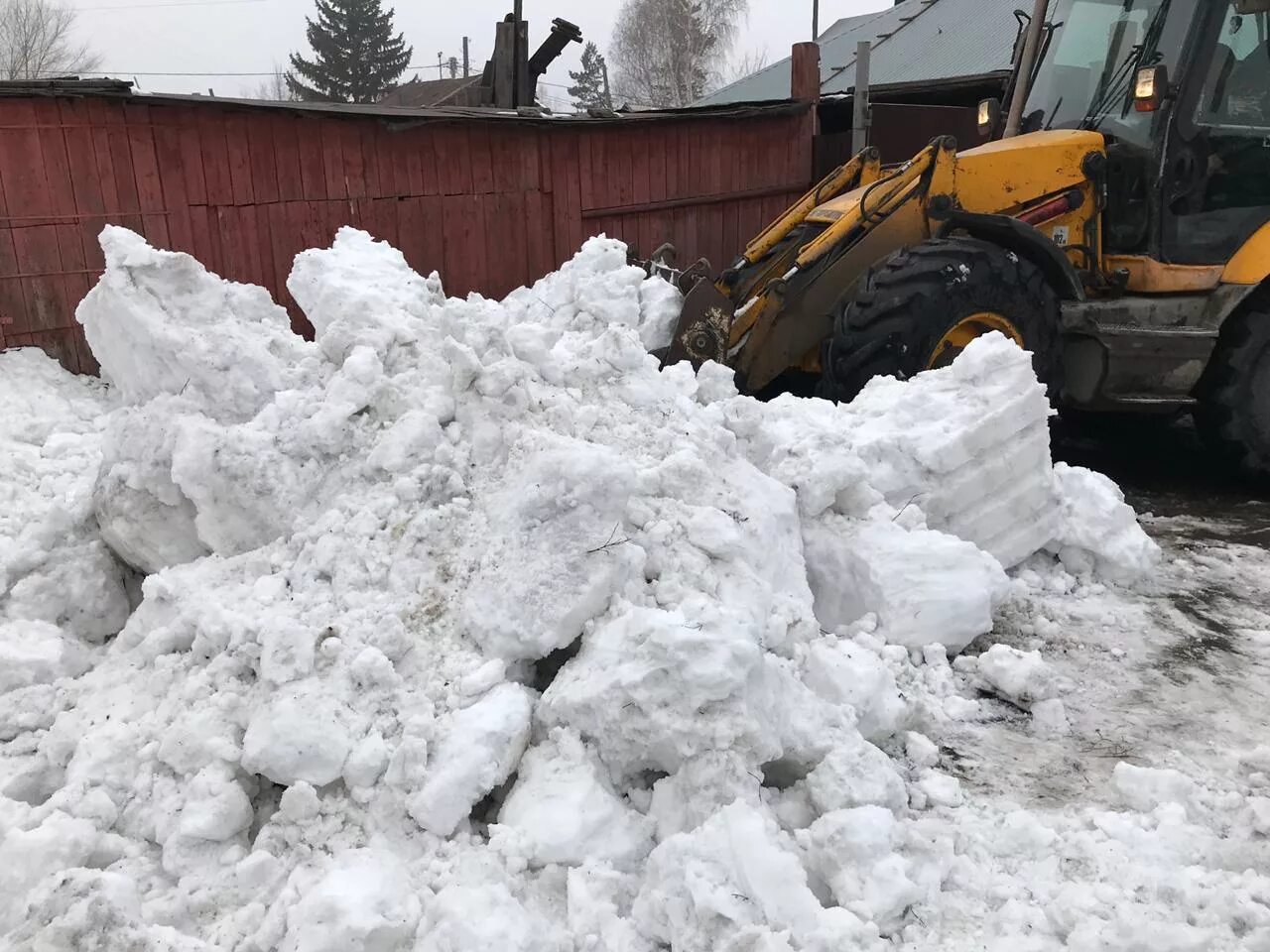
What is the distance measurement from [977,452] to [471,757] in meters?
2.55

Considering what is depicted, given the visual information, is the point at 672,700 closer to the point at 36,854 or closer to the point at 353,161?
the point at 36,854

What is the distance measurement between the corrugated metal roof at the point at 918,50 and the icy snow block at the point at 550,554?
1007 cm

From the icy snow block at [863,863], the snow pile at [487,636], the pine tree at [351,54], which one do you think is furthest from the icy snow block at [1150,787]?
the pine tree at [351,54]

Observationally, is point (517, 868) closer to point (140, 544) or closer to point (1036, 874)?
point (1036, 874)

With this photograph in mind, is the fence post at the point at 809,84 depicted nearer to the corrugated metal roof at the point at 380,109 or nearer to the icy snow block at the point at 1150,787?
the corrugated metal roof at the point at 380,109

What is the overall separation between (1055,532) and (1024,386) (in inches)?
25.8

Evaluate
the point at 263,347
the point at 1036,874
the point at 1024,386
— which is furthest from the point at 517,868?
the point at 1024,386

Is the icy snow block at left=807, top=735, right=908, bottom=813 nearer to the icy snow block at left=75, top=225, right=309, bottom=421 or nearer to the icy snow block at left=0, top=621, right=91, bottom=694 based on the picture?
the icy snow block at left=0, top=621, right=91, bottom=694

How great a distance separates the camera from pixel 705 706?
253cm

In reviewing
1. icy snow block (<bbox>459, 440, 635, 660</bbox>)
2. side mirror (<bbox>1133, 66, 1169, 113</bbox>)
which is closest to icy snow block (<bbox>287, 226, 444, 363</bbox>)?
icy snow block (<bbox>459, 440, 635, 660</bbox>)

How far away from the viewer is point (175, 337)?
355 centimetres

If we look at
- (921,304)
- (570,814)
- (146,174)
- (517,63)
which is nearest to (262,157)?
(146,174)

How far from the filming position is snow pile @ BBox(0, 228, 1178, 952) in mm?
2268

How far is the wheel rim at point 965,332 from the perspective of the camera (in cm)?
522
